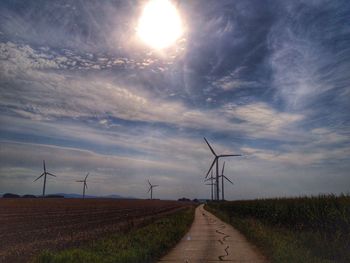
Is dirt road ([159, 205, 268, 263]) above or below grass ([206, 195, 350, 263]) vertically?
below

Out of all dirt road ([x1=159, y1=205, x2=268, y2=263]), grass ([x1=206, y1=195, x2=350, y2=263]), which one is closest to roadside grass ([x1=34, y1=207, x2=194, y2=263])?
dirt road ([x1=159, y1=205, x2=268, y2=263])

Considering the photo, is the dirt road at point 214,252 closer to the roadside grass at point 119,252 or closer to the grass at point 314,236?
the roadside grass at point 119,252

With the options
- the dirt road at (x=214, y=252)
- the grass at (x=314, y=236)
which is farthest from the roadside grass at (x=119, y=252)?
the grass at (x=314, y=236)

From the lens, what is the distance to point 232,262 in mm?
15961

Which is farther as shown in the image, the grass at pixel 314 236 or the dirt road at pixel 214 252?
the dirt road at pixel 214 252

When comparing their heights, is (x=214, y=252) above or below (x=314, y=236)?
below

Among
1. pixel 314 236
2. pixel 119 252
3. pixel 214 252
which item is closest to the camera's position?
pixel 119 252

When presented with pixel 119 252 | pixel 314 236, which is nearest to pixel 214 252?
pixel 119 252

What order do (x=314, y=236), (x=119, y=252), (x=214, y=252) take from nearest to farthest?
1. (x=119, y=252)
2. (x=214, y=252)
3. (x=314, y=236)

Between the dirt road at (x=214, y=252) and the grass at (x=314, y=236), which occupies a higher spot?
the grass at (x=314, y=236)

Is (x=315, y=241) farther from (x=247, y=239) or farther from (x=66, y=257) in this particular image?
(x=66, y=257)

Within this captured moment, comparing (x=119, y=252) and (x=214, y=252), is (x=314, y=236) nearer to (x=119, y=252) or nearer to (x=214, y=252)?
(x=214, y=252)

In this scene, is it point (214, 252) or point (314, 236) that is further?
point (314, 236)

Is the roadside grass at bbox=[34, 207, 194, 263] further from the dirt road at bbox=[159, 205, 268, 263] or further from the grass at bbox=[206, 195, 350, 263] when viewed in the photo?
the grass at bbox=[206, 195, 350, 263]
